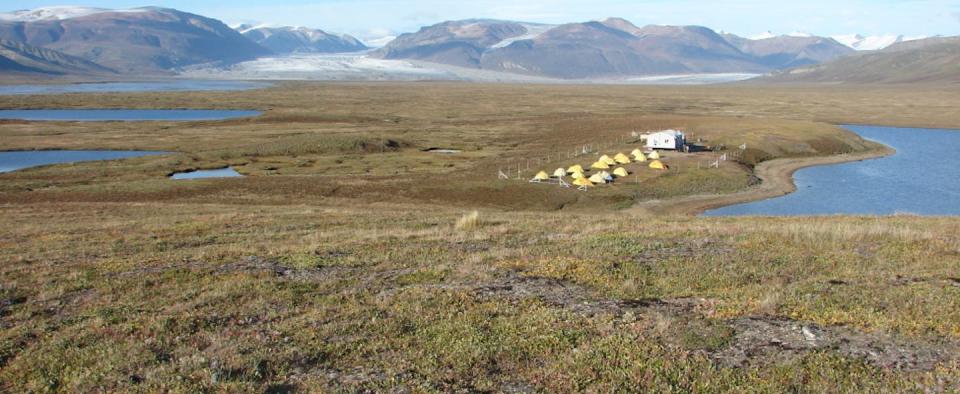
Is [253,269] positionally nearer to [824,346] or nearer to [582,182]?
[824,346]

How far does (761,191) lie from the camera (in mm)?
89438

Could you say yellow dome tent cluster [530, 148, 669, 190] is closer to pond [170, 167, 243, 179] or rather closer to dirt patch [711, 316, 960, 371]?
pond [170, 167, 243, 179]

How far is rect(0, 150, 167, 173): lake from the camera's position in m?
107

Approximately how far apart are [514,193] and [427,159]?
33.6 m

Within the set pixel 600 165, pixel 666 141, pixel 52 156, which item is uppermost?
pixel 666 141

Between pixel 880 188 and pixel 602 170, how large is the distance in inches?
1409

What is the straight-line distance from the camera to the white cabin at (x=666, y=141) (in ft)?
378

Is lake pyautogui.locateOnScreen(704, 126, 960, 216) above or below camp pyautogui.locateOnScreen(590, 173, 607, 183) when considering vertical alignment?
below

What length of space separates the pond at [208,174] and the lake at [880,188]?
6304cm

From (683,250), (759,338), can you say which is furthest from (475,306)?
(683,250)

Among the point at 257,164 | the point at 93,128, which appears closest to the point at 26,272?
the point at 257,164

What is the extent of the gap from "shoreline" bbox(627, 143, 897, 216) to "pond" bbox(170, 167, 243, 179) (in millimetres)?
55618

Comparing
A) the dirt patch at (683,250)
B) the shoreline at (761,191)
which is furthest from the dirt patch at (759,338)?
the shoreline at (761,191)

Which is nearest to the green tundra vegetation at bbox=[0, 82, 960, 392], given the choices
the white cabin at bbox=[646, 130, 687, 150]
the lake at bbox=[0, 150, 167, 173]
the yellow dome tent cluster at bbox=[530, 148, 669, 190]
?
the yellow dome tent cluster at bbox=[530, 148, 669, 190]
